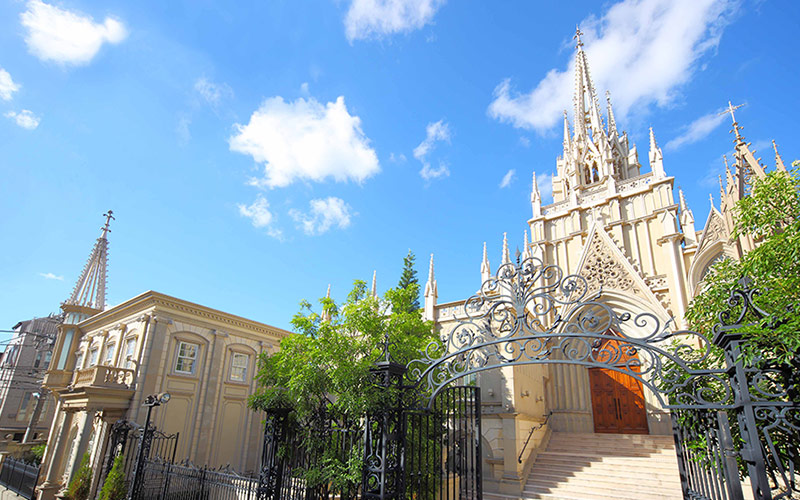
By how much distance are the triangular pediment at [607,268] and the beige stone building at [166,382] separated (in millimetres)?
15720

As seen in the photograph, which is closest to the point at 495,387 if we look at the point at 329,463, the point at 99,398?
the point at 329,463

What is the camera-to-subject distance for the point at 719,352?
17.4ft

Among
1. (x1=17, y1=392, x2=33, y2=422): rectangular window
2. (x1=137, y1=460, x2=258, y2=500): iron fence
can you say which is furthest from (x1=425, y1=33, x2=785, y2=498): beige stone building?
(x1=17, y1=392, x2=33, y2=422): rectangular window

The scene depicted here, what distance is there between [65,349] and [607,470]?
2719cm

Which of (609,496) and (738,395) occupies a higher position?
(738,395)

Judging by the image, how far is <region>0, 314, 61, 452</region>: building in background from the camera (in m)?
30.9

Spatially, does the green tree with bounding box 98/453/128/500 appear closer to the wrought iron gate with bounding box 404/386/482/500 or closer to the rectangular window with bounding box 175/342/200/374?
the rectangular window with bounding box 175/342/200/374

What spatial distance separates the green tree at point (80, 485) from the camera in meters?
14.5

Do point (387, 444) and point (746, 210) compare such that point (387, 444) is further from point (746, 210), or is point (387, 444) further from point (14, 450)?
point (14, 450)

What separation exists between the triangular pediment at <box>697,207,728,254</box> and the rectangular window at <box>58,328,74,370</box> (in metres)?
31.3

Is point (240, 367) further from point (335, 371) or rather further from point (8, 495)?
point (335, 371)

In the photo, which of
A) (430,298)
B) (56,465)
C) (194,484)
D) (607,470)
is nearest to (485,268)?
(430,298)

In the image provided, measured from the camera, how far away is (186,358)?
61.9 ft

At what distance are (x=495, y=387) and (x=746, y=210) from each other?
911cm
